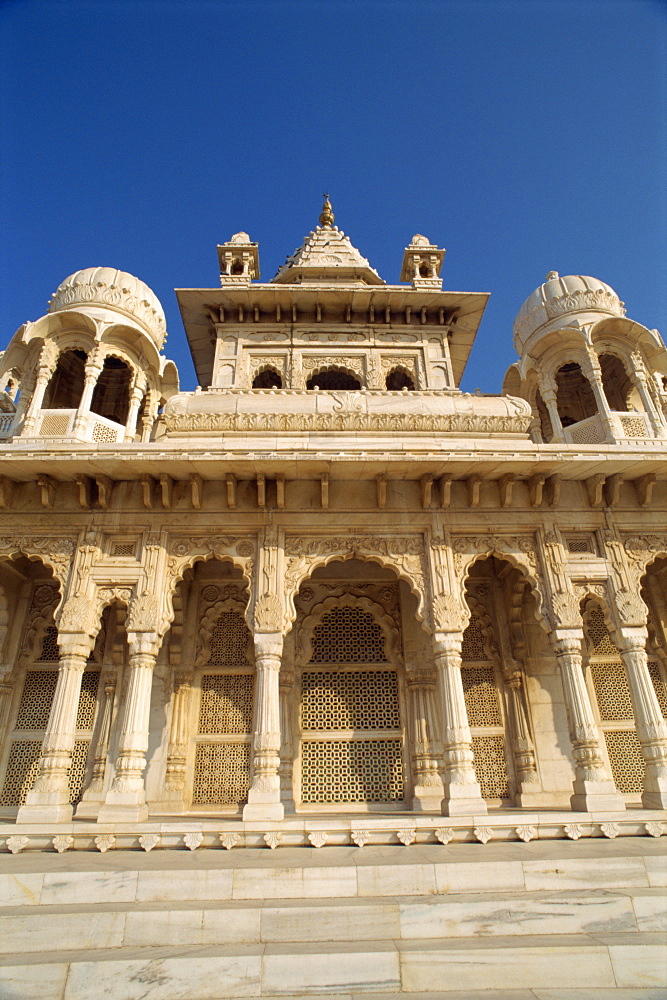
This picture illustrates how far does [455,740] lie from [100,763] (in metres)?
6.10

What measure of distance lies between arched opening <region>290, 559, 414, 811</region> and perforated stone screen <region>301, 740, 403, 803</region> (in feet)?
0.05

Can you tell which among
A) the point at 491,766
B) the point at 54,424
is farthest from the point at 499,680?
the point at 54,424

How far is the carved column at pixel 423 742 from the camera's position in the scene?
32.9 ft

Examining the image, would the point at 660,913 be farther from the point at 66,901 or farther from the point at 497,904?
the point at 66,901

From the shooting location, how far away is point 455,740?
8.45 metres

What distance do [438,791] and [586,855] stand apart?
402 cm

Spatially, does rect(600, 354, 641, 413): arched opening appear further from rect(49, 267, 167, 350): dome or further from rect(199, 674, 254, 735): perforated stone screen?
rect(199, 674, 254, 735): perforated stone screen

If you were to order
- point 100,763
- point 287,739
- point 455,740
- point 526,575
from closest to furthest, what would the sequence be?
point 455,740 → point 526,575 → point 100,763 → point 287,739

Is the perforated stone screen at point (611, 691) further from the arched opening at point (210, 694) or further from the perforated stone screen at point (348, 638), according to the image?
the arched opening at point (210, 694)

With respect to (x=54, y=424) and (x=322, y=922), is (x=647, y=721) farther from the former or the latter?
(x=54, y=424)

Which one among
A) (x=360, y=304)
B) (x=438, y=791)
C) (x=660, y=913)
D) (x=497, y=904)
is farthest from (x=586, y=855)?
(x=360, y=304)

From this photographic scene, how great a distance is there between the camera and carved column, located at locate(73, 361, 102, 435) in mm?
10883

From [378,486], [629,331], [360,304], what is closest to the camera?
[378,486]

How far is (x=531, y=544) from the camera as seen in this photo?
9750 mm
